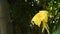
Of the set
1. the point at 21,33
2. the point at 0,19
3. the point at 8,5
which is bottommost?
the point at 21,33

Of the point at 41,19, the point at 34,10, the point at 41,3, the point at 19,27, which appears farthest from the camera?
the point at 19,27

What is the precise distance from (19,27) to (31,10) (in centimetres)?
30

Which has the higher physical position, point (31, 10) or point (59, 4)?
point (59, 4)

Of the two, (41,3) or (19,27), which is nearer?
(41,3)

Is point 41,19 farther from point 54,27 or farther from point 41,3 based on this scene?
point 41,3

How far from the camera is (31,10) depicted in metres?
1.72

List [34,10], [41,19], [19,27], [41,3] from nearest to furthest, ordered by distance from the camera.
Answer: [41,19] → [41,3] → [34,10] → [19,27]

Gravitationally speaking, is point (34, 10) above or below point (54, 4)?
below

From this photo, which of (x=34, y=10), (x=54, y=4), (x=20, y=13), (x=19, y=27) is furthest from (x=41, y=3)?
(x=19, y=27)

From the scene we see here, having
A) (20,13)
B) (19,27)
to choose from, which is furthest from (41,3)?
(19,27)

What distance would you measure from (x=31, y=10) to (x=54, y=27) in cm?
67

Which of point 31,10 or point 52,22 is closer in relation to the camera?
point 52,22

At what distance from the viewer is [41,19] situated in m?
1.03

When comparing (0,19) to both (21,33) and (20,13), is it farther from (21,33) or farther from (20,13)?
(21,33)
